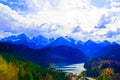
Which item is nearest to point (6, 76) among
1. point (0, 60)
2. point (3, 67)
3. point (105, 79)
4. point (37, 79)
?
point (3, 67)

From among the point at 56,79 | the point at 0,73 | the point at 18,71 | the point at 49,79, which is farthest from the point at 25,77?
the point at 56,79

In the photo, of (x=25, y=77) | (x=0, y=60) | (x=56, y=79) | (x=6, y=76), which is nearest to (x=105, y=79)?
(x=56, y=79)

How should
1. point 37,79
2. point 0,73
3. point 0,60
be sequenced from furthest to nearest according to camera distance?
point 37,79
point 0,60
point 0,73

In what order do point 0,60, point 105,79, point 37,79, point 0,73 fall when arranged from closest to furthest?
point 0,73, point 0,60, point 37,79, point 105,79

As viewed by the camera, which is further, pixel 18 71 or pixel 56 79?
pixel 56 79

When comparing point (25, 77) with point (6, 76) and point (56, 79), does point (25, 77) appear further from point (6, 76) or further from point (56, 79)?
point (56, 79)

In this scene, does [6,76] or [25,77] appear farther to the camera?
[25,77]

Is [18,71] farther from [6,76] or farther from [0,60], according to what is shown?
[6,76]

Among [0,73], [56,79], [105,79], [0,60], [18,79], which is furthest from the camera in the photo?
[56,79]
